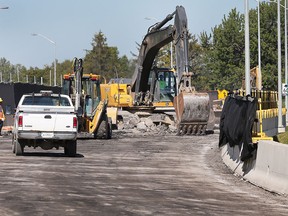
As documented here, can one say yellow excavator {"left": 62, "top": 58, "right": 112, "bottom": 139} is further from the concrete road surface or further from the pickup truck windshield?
the pickup truck windshield

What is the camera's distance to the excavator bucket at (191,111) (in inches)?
1503

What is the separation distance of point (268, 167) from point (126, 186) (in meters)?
3.04

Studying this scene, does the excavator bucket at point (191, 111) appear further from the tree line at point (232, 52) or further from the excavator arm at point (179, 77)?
the tree line at point (232, 52)

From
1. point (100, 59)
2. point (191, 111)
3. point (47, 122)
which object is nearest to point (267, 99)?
point (191, 111)

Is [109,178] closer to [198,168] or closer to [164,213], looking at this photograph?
[198,168]

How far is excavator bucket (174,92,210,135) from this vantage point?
3819 centimetres

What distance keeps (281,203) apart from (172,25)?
89.2ft

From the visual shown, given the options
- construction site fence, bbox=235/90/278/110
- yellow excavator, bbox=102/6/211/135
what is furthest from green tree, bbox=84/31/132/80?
construction site fence, bbox=235/90/278/110

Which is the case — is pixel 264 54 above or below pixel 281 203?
above

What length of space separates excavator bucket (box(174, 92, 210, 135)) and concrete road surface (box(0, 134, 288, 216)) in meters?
8.97

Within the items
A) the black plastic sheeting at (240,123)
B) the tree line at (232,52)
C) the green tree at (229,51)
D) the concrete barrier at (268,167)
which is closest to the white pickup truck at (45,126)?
the black plastic sheeting at (240,123)

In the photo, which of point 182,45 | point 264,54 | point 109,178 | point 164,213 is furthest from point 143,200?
point 264,54

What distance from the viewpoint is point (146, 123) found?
4403 centimetres

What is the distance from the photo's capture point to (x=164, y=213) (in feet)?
43.3
